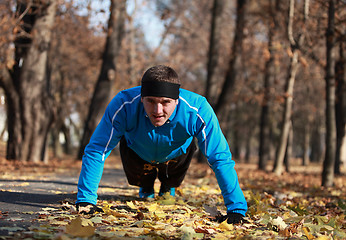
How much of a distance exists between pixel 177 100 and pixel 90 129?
11.8m

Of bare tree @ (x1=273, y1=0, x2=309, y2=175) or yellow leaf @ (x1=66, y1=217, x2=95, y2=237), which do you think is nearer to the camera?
yellow leaf @ (x1=66, y1=217, x2=95, y2=237)

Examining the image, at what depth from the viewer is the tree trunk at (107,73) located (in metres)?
15.7

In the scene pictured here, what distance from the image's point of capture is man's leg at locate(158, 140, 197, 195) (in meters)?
5.49

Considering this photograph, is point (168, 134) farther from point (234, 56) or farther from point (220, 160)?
point (234, 56)

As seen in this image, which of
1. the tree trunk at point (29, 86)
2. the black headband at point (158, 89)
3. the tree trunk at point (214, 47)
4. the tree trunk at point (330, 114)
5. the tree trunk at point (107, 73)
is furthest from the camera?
the tree trunk at point (214, 47)

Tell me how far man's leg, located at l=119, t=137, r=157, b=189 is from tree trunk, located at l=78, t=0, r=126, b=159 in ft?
32.7

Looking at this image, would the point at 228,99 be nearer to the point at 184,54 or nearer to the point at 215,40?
the point at 215,40

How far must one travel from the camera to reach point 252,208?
5137 millimetres

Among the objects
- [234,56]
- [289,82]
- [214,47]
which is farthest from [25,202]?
[214,47]

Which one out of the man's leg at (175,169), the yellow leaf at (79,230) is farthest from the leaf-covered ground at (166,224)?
the man's leg at (175,169)

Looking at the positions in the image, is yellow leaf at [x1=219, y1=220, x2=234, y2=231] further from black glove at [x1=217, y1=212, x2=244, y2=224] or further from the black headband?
the black headband

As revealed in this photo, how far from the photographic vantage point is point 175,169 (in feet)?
18.6

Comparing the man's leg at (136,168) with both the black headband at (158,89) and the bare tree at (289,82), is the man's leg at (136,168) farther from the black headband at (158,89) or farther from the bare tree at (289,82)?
the bare tree at (289,82)

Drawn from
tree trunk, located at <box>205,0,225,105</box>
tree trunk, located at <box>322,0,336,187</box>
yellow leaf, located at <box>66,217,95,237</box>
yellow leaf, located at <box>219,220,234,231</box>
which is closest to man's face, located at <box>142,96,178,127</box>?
yellow leaf, located at <box>219,220,234,231</box>
